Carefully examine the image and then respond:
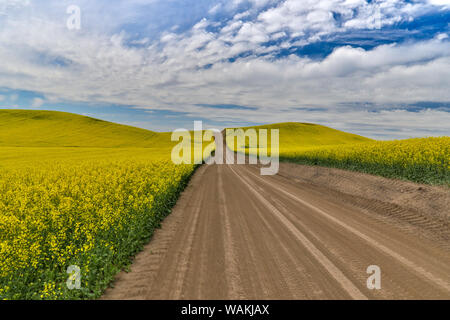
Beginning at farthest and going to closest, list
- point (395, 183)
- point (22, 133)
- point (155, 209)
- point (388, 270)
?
point (22, 133)
point (395, 183)
point (155, 209)
point (388, 270)

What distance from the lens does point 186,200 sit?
35.9 ft

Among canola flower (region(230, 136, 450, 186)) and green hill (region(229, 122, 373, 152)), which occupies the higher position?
green hill (region(229, 122, 373, 152))

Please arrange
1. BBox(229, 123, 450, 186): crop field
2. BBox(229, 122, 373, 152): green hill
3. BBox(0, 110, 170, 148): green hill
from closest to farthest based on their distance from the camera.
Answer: BBox(229, 123, 450, 186): crop field, BBox(0, 110, 170, 148): green hill, BBox(229, 122, 373, 152): green hill

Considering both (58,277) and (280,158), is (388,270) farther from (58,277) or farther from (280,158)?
(280,158)

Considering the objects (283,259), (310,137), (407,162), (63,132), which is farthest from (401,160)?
(63,132)

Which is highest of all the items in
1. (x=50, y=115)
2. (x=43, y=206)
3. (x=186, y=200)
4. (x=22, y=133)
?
(x=50, y=115)

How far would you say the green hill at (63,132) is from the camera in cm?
6600

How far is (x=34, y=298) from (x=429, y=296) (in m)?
6.14

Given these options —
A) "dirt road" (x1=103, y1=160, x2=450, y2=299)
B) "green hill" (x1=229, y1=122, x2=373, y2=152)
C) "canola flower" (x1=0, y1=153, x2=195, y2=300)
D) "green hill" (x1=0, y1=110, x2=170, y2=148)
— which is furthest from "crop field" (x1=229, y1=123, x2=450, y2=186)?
"green hill" (x1=0, y1=110, x2=170, y2=148)

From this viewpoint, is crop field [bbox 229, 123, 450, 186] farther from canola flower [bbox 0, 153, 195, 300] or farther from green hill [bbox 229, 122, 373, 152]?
green hill [bbox 229, 122, 373, 152]

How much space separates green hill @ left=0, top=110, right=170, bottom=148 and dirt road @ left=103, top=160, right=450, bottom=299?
69.6 m

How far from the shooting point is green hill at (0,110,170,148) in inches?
2598

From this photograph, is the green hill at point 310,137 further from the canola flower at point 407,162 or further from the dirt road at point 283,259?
the dirt road at point 283,259
